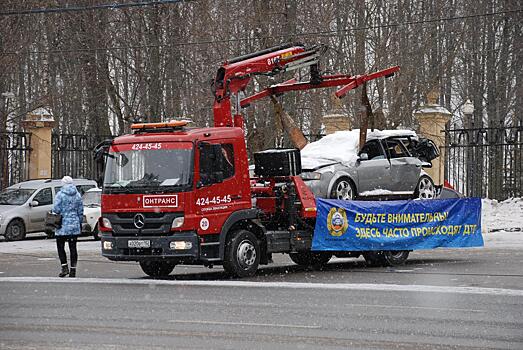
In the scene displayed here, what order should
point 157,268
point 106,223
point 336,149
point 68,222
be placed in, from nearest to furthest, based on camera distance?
point 106,223 < point 68,222 < point 157,268 < point 336,149

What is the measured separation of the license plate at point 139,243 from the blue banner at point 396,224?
362 cm

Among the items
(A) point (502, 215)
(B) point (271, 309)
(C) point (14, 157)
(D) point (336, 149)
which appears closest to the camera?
(B) point (271, 309)

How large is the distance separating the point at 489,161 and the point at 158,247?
18.9 metres

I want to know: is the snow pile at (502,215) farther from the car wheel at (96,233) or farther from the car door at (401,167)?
the car wheel at (96,233)

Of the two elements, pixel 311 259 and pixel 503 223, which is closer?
pixel 311 259

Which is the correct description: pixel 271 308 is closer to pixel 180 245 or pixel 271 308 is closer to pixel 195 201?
pixel 180 245

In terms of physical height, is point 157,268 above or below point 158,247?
below

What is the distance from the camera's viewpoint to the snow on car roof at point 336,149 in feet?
69.3

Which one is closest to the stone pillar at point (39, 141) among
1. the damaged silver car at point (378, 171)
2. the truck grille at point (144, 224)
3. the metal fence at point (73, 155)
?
the metal fence at point (73, 155)

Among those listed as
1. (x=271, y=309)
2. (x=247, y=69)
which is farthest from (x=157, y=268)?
(x=271, y=309)

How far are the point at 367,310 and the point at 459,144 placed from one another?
20.1 meters

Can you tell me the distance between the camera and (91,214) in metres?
31.7

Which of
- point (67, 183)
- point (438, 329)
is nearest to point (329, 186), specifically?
point (67, 183)

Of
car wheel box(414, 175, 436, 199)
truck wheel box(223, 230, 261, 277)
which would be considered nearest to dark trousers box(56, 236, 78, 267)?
truck wheel box(223, 230, 261, 277)
